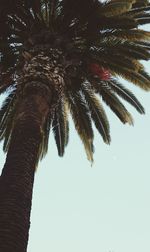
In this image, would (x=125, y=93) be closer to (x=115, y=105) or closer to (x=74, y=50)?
(x=115, y=105)

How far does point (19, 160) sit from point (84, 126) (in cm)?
735

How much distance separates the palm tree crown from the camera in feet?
35.6

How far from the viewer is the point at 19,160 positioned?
784cm

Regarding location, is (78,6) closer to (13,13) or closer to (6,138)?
(13,13)

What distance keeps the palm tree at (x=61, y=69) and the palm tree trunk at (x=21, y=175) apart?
0.07ft

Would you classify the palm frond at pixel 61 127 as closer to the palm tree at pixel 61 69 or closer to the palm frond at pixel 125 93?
the palm tree at pixel 61 69

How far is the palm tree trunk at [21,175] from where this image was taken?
636cm

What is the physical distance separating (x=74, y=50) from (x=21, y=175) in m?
5.07

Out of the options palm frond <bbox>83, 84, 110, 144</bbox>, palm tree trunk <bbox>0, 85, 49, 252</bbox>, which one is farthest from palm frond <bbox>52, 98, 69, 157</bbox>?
palm tree trunk <bbox>0, 85, 49, 252</bbox>

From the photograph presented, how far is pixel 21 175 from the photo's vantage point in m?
7.52

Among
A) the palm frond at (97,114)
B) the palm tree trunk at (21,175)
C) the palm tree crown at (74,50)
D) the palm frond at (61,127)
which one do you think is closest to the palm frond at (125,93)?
the palm tree crown at (74,50)

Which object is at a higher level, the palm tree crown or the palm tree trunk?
the palm tree crown

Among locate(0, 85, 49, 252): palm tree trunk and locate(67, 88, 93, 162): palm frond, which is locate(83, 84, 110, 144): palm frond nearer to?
locate(67, 88, 93, 162): palm frond

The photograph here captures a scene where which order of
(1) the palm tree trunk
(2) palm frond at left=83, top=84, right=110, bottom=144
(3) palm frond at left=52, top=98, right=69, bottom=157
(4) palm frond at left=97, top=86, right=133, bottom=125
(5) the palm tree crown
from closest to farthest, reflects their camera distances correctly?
1. (1) the palm tree trunk
2. (5) the palm tree crown
3. (4) palm frond at left=97, top=86, right=133, bottom=125
4. (2) palm frond at left=83, top=84, right=110, bottom=144
5. (3) palm frond at left=52, top=98, right=69, bottom=157
